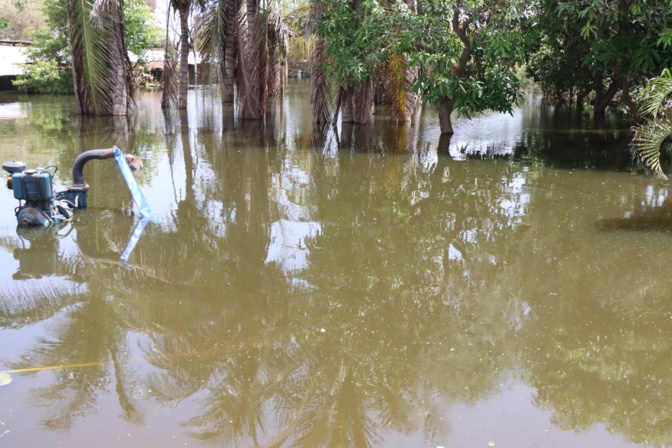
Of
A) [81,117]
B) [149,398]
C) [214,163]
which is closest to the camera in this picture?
[149,398]

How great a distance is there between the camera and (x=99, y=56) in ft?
62.1

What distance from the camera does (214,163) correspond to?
12508mm

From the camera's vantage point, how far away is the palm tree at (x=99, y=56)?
1831 cm

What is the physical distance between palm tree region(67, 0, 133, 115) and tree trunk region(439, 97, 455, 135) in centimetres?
987

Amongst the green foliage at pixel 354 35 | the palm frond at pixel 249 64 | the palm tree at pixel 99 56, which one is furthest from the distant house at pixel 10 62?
the green foliage at pixel 354 35

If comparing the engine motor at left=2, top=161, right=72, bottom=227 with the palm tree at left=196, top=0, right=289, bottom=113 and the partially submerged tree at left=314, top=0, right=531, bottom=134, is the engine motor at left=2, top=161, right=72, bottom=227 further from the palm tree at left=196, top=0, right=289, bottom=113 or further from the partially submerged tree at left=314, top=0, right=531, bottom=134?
the palm tree at left=196, top=0, right=289, bottom=113

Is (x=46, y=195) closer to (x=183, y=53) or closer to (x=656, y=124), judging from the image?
A: (x=656, y=124)

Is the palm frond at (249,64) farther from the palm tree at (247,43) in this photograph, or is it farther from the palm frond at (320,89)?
the palm frond at (320,89)

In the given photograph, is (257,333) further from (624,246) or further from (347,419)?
(624,246)

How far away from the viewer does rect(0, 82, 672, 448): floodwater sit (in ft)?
13.3

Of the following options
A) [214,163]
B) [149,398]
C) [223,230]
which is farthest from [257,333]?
[214,163]

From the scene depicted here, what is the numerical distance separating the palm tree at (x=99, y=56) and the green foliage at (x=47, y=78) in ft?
32.4

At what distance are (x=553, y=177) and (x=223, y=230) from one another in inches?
254

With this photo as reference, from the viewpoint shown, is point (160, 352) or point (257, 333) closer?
point (160, 352)
